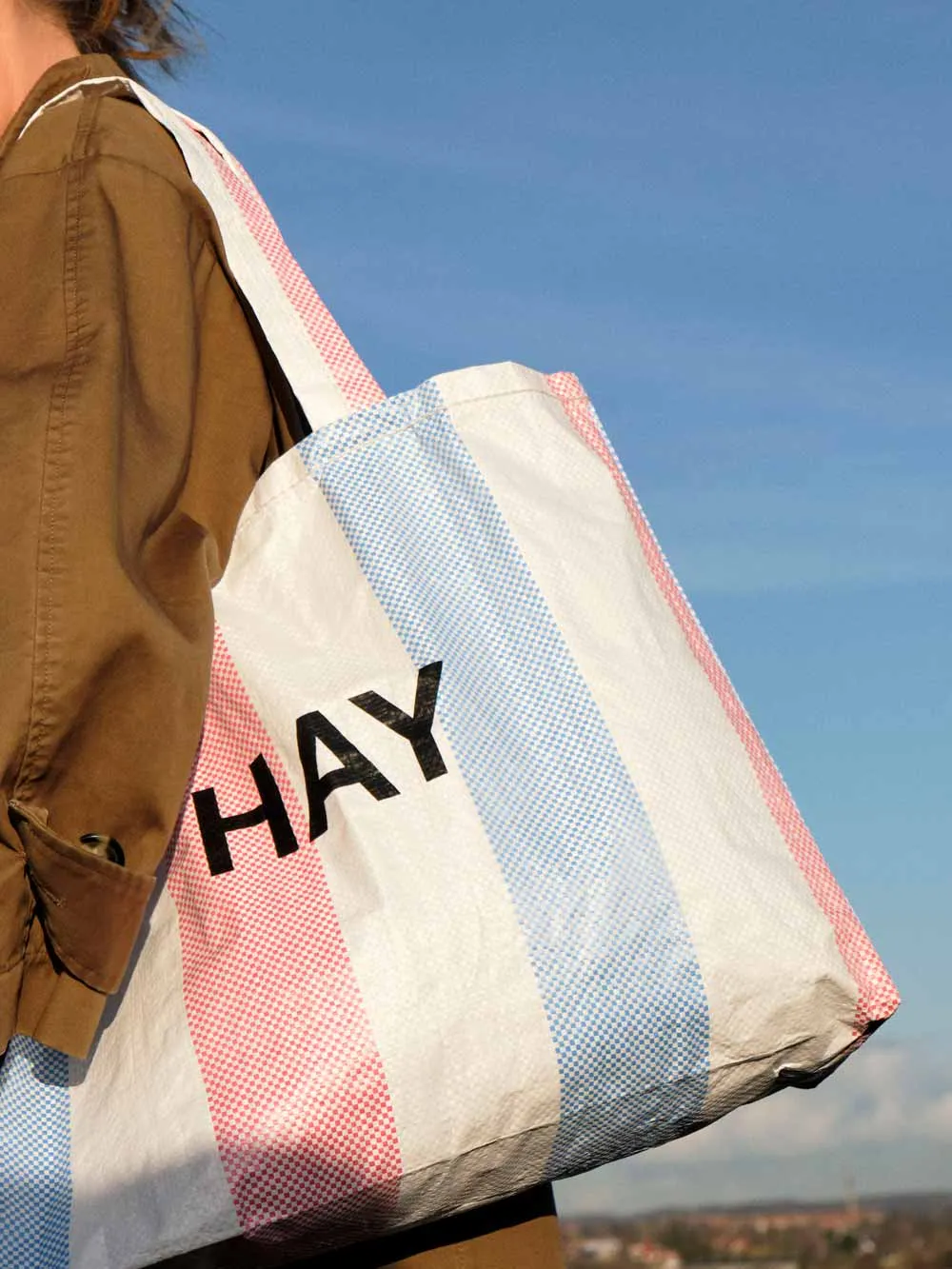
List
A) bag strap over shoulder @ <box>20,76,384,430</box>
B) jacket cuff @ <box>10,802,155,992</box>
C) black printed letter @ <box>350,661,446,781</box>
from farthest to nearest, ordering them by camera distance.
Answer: bag strap over shoulder @ <box>20,76,384,430</box> < black printed letter @ <box>350,661,446,781</box> < jacket cuff @ <box>10,802,155,992</box>

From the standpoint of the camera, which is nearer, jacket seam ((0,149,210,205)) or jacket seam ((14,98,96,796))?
jacket seam ((14,98,96,796))

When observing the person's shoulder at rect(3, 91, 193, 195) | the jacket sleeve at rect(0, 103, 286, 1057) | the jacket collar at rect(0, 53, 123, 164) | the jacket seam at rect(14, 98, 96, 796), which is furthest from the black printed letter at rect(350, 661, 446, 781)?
the jacket collar at rect(0, 53, 123, 164)

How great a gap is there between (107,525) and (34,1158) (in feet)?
1.50

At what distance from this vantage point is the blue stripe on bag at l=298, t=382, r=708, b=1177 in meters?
1.15

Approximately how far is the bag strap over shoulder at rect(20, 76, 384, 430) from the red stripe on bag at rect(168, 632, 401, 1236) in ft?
1.20

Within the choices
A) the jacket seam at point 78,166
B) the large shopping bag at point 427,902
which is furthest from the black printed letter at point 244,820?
the jacket seam at point 78,166

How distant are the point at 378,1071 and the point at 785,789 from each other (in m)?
0.40

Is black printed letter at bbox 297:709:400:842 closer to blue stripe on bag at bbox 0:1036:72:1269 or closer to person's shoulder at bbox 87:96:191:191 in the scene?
blue stripe on bag at bbox 0:1036:72:1269

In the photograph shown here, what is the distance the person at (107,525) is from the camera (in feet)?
3.69

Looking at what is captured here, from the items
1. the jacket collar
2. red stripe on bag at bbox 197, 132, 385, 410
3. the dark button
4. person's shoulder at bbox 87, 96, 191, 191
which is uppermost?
the jacket collar

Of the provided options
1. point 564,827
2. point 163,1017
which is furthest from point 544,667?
point 163,1017

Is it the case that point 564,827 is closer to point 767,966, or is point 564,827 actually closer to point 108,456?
point 767,966

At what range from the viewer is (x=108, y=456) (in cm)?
118

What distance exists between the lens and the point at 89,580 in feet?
3.71
